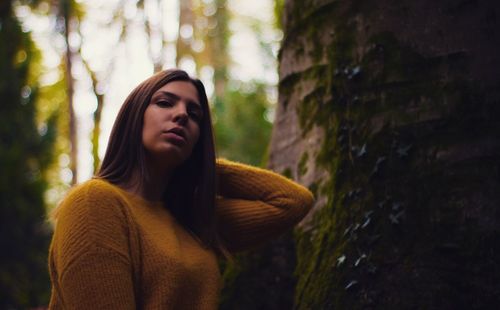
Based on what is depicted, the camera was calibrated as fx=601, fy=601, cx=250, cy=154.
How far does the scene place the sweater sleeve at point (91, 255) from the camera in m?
2.34

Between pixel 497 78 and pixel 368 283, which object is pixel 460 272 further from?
pixel 497 78

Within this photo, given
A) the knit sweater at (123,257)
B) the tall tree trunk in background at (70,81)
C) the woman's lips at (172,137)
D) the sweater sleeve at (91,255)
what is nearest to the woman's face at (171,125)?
the woman's lips at (172,137)

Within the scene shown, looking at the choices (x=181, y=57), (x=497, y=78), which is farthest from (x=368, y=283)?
(x=181, y=57)

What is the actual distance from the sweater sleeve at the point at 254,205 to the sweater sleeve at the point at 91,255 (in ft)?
2.80

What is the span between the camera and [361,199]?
3.02 metres

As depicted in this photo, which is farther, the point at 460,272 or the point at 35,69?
the point at 35,69

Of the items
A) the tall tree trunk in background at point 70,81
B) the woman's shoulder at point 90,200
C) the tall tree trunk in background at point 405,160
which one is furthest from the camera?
the tall tree trunk in background at point 70,81

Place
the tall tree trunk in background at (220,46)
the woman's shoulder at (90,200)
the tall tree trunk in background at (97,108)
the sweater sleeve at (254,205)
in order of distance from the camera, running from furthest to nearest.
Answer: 1. the tall tree trunk in background at (220,46)
2. the tall tree trunk in background at (97,108)
3. the sweater sleeve at (254,205)
4. the woman's shoulder at (90,200)

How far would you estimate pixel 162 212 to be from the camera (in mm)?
2932

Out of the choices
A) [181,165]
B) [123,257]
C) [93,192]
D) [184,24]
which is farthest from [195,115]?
[184,24]

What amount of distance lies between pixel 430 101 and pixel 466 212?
0.60 meters

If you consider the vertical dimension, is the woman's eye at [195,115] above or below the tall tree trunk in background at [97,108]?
above

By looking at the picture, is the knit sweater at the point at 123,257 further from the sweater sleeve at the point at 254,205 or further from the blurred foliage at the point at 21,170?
the blurred foliage at the point at 21,170

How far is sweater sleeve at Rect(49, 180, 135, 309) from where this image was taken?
92.2 inches
